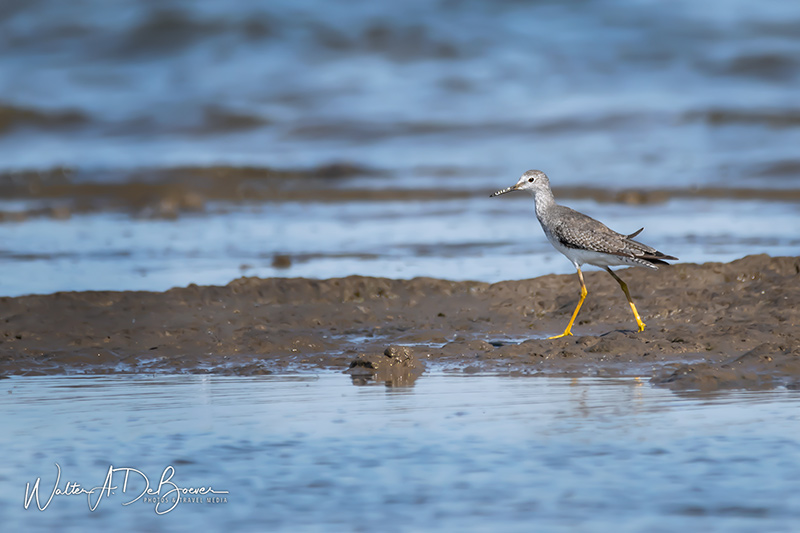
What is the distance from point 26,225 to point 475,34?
55.3 ft

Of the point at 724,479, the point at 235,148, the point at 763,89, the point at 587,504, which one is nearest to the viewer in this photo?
the point at 587,504

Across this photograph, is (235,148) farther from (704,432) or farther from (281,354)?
(704,432)

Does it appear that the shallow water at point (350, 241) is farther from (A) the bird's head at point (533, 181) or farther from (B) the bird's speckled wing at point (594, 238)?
(B) the bird's speckled wing at point (594, 238)

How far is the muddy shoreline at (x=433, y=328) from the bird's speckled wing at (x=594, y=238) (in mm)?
525

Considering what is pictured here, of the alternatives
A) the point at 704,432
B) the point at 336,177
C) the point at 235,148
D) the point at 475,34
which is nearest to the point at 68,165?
the point at 235,148

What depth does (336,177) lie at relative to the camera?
18.2 meters

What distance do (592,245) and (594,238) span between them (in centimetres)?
6

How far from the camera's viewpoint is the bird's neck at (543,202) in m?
8.04

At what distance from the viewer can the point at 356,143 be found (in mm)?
20812

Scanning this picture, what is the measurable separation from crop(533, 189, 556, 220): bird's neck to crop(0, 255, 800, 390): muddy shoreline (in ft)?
2.23
